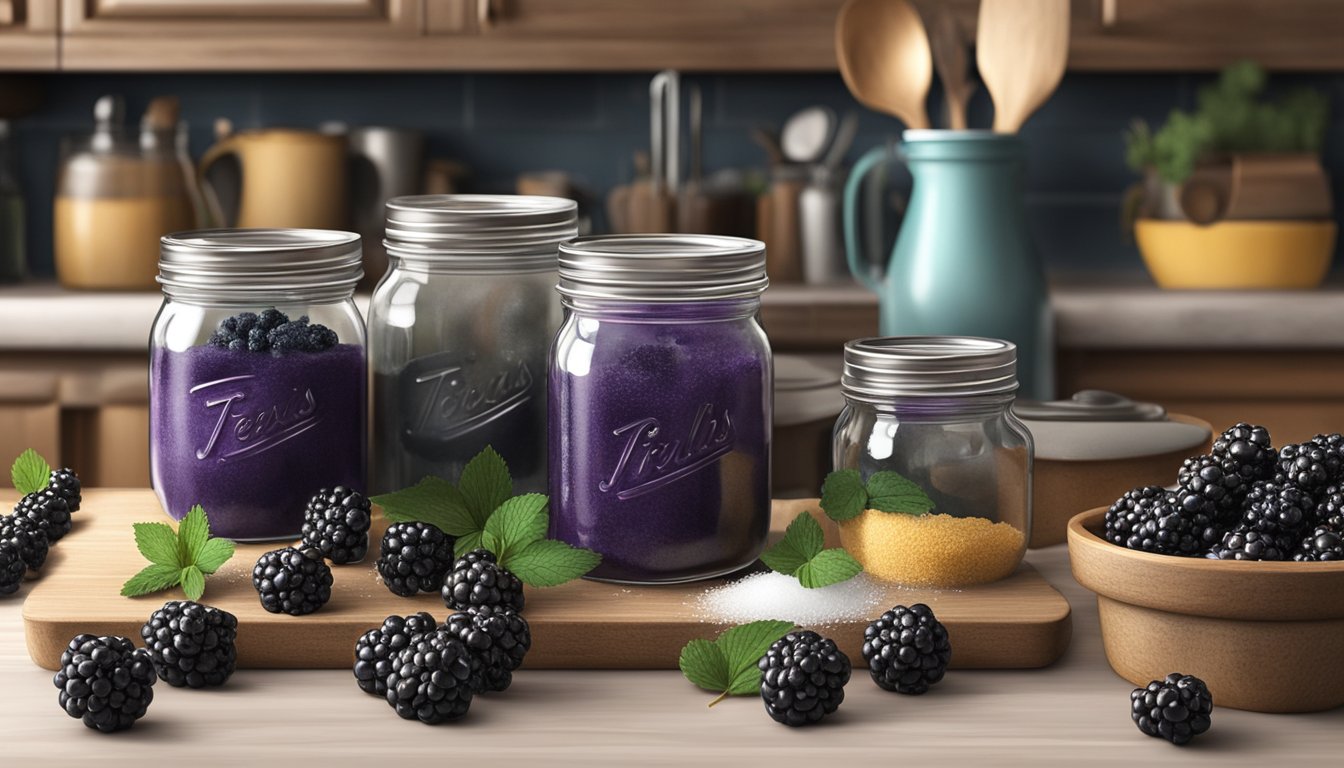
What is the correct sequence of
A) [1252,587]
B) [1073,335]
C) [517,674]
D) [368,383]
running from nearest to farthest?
[1252,587] < [517,674] < [368,383] < [1073,335]

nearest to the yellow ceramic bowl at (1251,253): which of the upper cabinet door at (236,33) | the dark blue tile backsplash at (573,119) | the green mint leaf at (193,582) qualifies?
the dark blue tile backsplash at (573,119)

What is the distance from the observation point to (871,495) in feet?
3.05

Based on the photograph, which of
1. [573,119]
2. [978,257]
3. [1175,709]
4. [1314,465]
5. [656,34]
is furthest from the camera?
[573,119]

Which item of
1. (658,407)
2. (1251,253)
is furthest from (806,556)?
(1251,253)

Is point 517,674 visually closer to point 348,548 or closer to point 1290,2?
point 348,548

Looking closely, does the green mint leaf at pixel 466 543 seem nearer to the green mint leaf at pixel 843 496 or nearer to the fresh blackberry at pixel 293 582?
the fresh blackberry at pixel 293 582

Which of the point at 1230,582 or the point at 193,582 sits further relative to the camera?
the point at 193,582

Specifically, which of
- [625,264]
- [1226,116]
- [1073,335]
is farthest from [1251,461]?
[1226,116]

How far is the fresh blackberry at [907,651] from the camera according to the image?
2.60 ft

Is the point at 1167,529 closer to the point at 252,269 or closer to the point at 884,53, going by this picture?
the point at 252,269

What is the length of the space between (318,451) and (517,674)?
10.8 inches

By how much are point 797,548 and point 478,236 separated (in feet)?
1.01

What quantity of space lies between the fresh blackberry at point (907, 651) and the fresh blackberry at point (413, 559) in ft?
0.88

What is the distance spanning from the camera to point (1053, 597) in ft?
2.97
